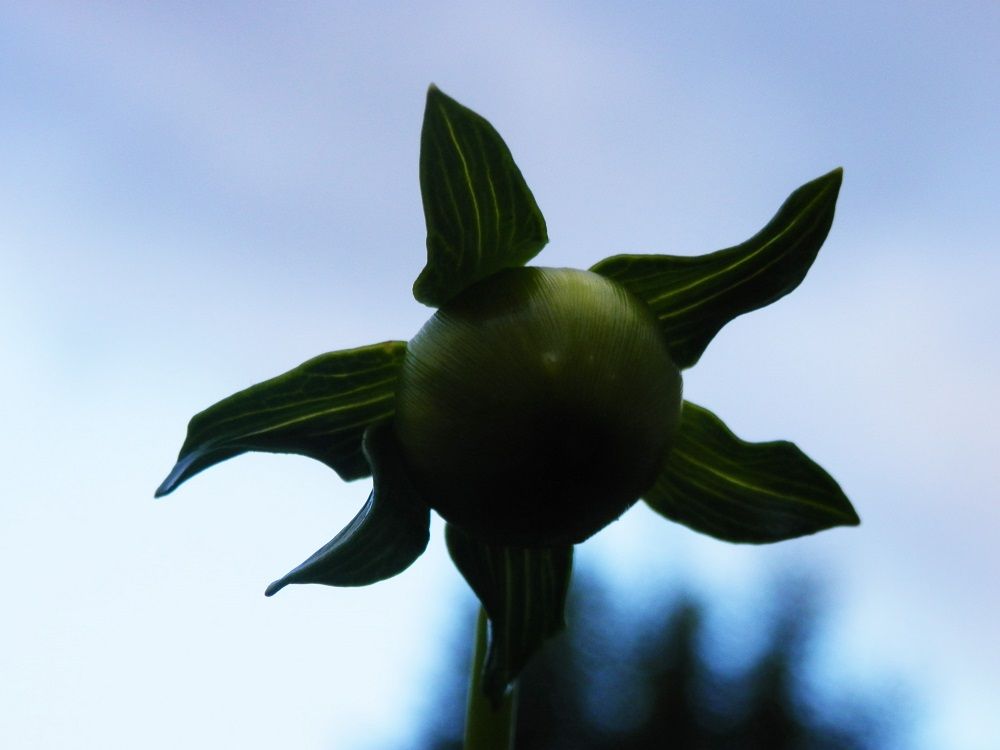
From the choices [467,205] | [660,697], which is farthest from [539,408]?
[660,697]

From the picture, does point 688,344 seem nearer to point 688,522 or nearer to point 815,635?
point 688,522

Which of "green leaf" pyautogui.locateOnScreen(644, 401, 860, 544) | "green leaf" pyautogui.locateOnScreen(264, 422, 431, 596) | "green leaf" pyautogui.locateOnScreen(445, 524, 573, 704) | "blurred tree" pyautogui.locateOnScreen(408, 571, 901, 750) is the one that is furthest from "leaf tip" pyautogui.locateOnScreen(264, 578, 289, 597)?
"blurred tree" pyautogui.locateOnScreen(408, 571, 901, 750)

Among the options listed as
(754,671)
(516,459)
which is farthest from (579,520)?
(754,671)

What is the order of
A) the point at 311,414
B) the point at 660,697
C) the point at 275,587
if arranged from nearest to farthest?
the point at 275,587 → the point at 311,414 → the point at 660,697

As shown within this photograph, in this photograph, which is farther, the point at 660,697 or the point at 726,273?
the point at 660,697

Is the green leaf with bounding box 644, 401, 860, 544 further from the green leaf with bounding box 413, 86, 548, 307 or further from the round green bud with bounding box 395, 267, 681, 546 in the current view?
the green leaf with bounding box 413, 86, 548, 307

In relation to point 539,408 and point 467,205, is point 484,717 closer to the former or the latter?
point 539,408
